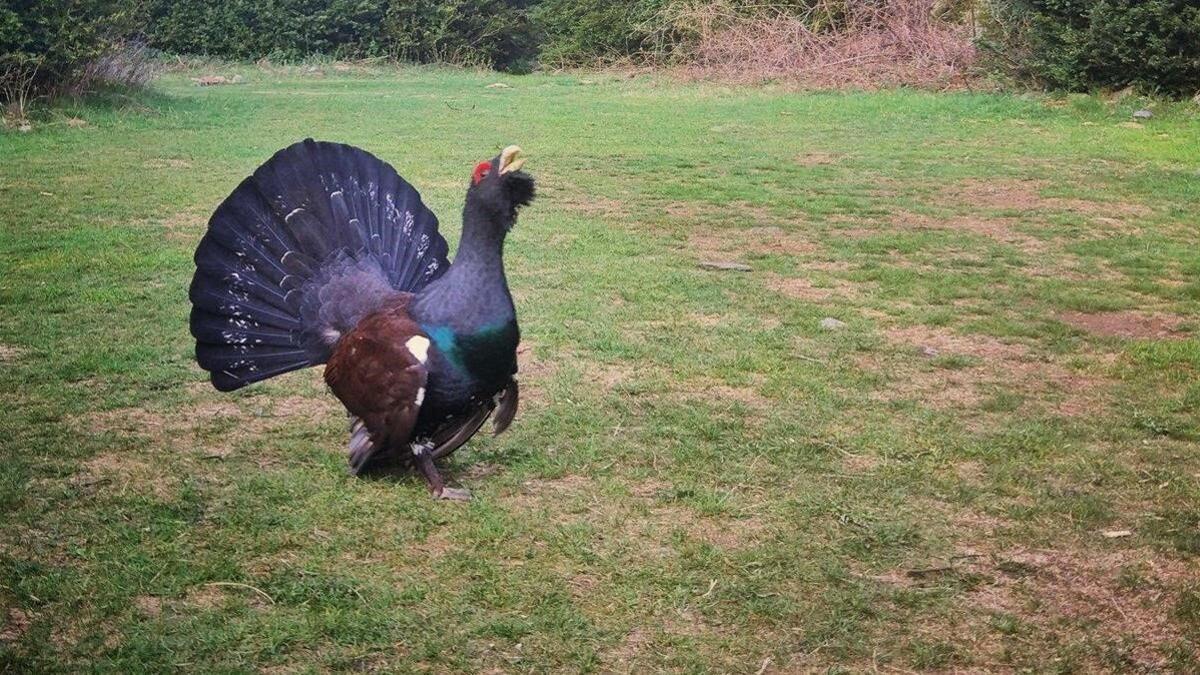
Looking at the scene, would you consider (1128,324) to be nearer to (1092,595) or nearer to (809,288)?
(809,288)

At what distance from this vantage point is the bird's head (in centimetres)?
425

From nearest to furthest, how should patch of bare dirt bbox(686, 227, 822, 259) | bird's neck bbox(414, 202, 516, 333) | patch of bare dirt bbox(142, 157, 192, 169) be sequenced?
bird's neck bbox(414, 202, 516, 333), patch of bare dirt bbox(686, 227, 822, 259), patch of bare dirt bbox(142, 157, 192, 169)

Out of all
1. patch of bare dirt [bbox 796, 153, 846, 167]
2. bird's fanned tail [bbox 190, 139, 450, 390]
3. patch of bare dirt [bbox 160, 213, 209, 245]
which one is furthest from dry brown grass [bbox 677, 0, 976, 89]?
bird's fanned tail [bbox 190, 139, 450, 390]

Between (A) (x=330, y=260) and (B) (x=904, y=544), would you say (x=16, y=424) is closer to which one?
(A) (x=330, y=260)

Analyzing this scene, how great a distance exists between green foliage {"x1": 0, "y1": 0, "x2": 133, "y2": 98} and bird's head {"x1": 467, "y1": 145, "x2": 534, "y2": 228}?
12.2m

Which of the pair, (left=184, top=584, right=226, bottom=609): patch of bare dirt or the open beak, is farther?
the open beak

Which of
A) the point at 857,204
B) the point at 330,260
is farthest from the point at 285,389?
the point at 857,204

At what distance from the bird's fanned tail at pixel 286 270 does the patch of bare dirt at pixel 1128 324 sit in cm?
403

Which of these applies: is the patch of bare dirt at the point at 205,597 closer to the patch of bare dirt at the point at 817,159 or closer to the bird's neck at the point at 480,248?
the bird's neck at the point at 480,248

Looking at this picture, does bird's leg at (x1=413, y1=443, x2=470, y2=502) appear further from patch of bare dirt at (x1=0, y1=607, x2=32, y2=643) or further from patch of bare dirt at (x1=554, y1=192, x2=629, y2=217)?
patch of bare dirt at (x1=554, y1=192, x2=629, y2=217)

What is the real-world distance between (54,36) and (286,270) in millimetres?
12142

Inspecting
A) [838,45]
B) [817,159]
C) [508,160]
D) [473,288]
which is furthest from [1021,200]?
[838,45]

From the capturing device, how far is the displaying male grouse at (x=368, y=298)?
4168 mm

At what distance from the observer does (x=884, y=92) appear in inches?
817
